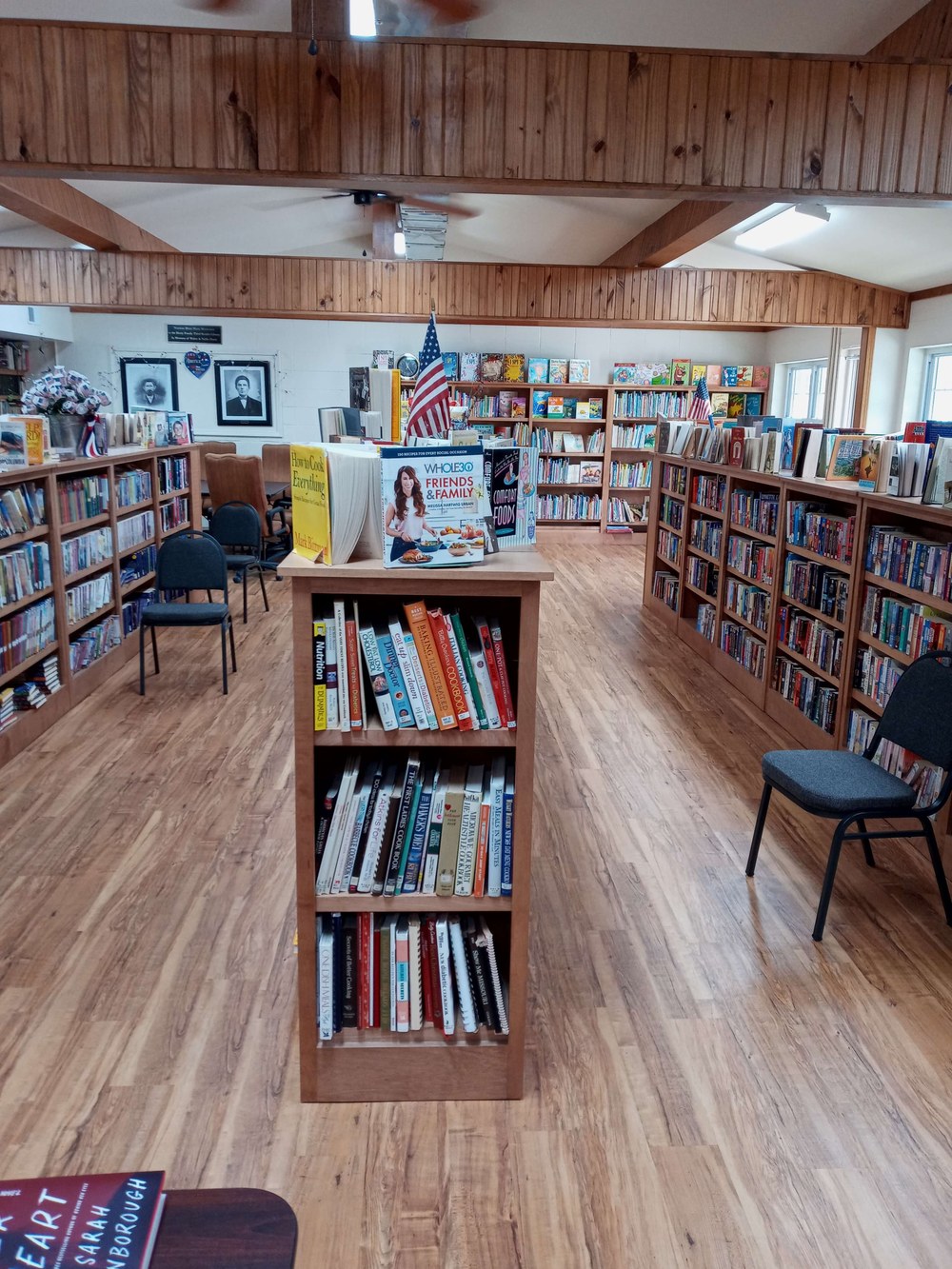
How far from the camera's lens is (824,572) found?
4.63 m

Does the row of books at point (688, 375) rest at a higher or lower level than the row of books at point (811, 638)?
higher

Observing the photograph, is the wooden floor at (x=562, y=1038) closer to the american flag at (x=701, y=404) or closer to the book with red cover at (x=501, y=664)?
the book with red cover at (x=501, y=664)

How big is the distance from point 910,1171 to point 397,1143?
45.2 inches

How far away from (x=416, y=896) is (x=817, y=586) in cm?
315

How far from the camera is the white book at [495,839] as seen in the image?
2188mm

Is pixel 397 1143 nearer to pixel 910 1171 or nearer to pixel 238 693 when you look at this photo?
pixel 910 1171

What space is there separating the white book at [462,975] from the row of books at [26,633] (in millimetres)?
3096

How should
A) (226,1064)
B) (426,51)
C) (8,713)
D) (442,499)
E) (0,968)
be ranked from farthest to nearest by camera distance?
(8,713) < (426,51) < (0,968) < (226,1064) < (442,499)

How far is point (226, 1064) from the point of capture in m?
2.43

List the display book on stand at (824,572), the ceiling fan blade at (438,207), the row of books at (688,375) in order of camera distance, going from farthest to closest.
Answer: the row of books at (688,375), the ceiling fan blade at (438,207), the display book on stand at (824,572)

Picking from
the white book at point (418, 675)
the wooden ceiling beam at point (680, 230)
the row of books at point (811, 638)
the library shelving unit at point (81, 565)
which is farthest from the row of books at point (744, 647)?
the library shelving unit at point (81, 565)

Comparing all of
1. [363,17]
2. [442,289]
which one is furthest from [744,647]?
[442,289]

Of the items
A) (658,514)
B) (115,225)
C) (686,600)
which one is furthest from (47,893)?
(115,225)

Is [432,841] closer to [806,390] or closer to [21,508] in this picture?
[21,508]
